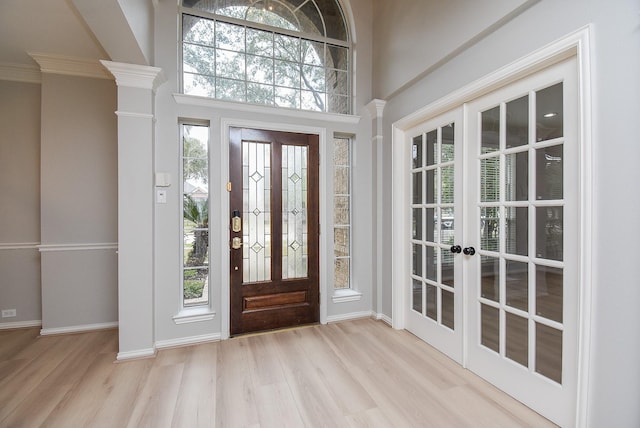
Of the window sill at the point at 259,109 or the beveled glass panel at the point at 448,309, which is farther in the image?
the window sill at the point at 259,109

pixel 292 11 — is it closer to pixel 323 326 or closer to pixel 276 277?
pixel 276 277

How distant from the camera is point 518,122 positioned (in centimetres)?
187

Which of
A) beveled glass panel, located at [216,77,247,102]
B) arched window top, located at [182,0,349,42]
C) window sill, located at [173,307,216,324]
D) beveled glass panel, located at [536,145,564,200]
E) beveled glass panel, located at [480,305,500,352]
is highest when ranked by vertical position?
arched window top, located at [182,0,349,42]

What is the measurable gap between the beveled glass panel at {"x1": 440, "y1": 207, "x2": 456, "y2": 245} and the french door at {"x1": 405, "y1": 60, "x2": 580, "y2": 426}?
11 mm

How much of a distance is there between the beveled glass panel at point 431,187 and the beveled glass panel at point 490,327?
3.29ft

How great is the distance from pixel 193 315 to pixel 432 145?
279 cm

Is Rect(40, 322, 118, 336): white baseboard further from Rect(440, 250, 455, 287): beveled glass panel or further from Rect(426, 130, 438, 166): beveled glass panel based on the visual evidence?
Rect(426, 130, 438, 166): beveled glass panel

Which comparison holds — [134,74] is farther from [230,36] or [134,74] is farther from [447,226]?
[447,226]

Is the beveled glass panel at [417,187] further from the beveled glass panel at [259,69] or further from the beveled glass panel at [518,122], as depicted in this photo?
the beveled glass panel at [259,69]

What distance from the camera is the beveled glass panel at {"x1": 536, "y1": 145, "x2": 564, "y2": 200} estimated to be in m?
1.65

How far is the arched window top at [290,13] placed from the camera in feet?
9.50

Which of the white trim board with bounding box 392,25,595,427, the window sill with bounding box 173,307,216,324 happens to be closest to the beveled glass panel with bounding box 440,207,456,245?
the white trim board with bounding box 392,25,595,427

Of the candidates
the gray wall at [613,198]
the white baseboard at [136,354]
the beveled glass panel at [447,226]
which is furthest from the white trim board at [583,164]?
the white baseboard at [136,354]

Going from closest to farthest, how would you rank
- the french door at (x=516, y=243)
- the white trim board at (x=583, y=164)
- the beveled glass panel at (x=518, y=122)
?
the white trim board at (x=583, y=164), the french door at (x=516, y=243), the beveled glass panel at (x=518, y=122)
